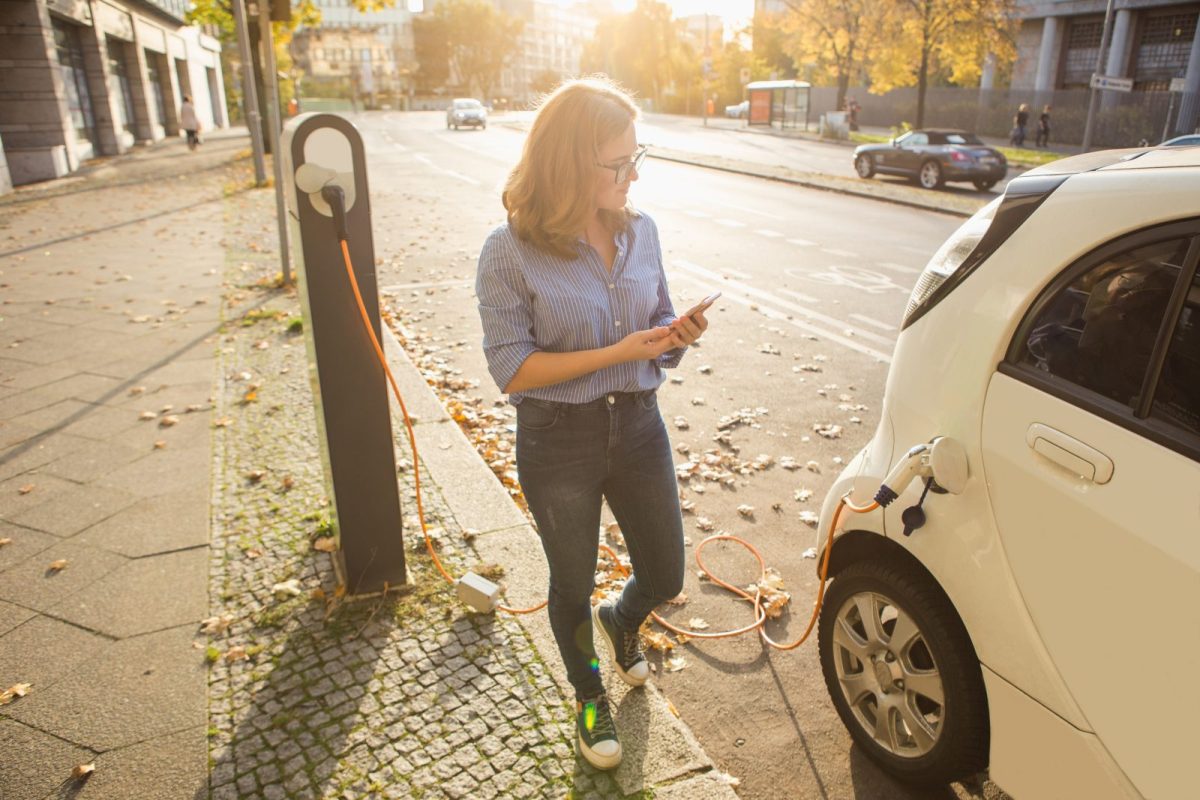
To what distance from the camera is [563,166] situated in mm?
2330

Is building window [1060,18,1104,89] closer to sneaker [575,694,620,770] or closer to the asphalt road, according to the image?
the asphalt road

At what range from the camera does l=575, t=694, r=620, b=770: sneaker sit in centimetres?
270

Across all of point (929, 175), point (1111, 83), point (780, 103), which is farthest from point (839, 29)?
point (929, 175)

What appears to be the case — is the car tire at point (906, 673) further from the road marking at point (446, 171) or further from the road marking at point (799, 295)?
the road marking at point (446, 171)

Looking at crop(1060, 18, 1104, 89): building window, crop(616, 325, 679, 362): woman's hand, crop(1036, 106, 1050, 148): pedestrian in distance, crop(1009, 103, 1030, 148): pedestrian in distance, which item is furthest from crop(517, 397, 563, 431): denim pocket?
crop(1060, 18, 1104, 89): building window

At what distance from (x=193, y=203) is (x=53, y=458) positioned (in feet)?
44.7

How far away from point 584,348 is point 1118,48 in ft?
153

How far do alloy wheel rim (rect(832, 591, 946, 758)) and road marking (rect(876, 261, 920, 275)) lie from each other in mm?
8455

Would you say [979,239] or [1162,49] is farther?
[1162,49]

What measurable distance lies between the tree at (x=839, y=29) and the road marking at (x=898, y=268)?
104ft

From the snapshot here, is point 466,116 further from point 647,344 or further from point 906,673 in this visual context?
point 906,673

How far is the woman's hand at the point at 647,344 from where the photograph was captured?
7.61ft

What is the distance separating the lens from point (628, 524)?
275 cm

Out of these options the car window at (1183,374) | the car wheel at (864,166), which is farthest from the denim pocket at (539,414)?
the car wheel at (864,166)
